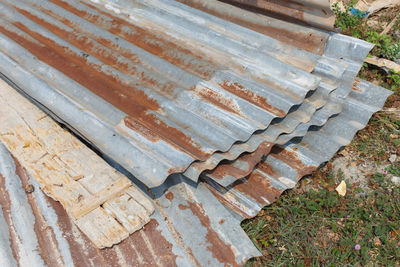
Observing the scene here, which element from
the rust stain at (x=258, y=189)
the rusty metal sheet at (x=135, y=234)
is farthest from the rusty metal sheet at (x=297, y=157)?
the rusty metal sheet at (x=135, y=234)

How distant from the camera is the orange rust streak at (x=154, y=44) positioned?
287 centimetres

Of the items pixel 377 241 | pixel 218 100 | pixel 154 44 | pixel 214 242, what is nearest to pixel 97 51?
pixel 154 44

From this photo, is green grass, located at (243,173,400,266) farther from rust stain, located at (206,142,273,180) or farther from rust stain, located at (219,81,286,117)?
rust stain, located at (219,81,286,117)

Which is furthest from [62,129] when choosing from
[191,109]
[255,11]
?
[255,11]

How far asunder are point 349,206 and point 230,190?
3.49 feet

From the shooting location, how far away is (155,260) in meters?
2.21

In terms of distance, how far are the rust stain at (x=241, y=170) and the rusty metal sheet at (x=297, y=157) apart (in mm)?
267

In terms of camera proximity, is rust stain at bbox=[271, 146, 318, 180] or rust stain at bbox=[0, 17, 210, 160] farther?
rust stain at bbox=[271, 146, 318, 180]

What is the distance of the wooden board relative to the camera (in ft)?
7.12

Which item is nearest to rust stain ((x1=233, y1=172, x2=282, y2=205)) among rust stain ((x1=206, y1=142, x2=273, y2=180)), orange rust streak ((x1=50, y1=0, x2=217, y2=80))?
rust stain ((x1=206, y1=142, x2=273, y2=180))

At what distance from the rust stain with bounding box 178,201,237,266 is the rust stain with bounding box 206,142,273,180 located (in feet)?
0.99

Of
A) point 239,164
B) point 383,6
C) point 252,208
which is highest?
point 383,6

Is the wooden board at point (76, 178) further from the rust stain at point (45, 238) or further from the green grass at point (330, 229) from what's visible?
the green grass at point (330, 229)

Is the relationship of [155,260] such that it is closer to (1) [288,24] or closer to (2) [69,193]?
(2) [69,193]
